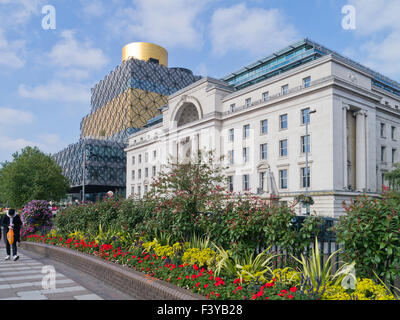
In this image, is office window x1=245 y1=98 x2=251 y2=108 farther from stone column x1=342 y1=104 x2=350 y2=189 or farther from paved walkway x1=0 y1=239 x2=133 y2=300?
paved walkway x1=0 y1=239 x2=133 y2=300

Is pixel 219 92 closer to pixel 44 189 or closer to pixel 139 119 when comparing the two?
pixel 44 189

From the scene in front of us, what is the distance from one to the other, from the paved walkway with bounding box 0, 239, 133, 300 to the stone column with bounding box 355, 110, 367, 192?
1555 inches

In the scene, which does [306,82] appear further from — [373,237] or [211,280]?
[373,237]

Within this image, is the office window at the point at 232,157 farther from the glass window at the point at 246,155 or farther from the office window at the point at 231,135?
the glass window at the point at 246,155

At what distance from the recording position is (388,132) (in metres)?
49.1

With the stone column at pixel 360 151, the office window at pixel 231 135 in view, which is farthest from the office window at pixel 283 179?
the office window at pixel 231 135

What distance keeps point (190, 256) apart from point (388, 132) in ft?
160

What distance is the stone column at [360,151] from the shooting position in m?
43.5

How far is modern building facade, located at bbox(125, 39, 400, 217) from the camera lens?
4056cm

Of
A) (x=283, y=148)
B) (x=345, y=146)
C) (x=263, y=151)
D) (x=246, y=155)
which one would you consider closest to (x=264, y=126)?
(x=263, y=151)

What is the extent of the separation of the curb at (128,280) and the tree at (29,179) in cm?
5271

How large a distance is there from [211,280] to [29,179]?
61.2 m

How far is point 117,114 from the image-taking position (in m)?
107

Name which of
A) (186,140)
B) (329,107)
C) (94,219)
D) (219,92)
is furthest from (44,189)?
(94,219)
